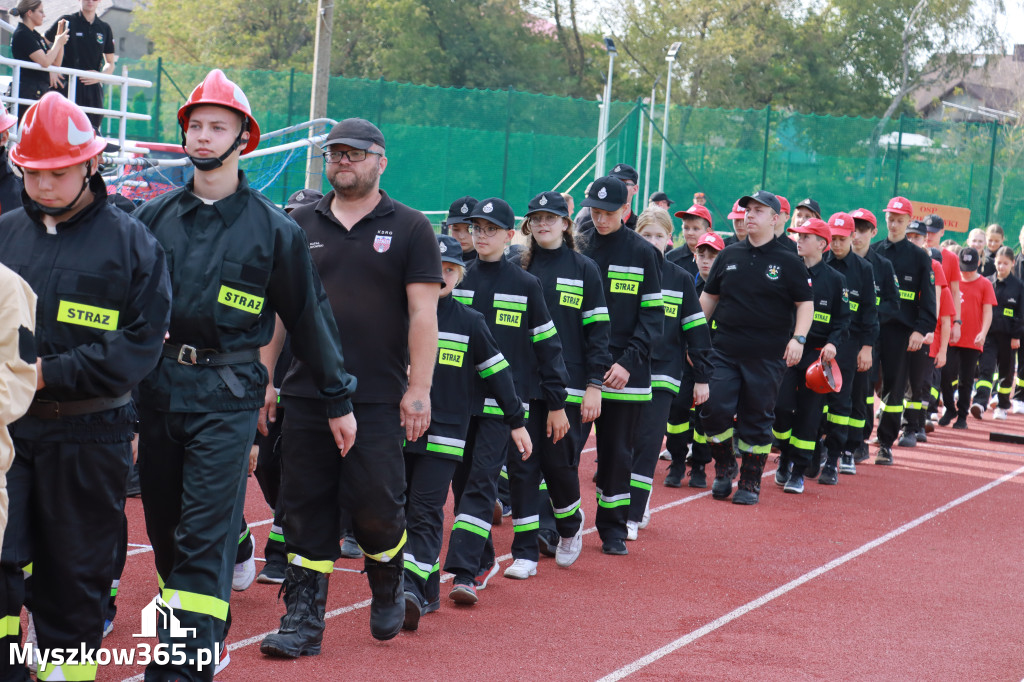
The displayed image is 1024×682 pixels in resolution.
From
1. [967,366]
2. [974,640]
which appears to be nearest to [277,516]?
[974,640]

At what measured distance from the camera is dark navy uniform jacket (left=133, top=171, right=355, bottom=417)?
453 centimetres

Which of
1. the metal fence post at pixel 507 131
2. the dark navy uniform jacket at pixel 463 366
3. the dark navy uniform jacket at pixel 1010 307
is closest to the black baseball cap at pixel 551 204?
the dark navy uniform jacket at pixel 463 366

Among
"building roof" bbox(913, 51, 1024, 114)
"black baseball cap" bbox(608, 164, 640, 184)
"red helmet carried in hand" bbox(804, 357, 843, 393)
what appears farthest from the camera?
"building roof" bbox(913, 51, 1024, 114)

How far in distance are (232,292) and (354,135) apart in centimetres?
109

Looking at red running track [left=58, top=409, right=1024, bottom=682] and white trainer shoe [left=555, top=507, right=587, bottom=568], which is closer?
red running track [left=58, top=409, right=1024, bottom=682]

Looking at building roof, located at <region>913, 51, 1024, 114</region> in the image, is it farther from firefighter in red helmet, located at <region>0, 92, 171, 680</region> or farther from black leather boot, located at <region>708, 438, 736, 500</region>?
firefighter in red helmet, located at <region>0, 92, 171, 680</region>

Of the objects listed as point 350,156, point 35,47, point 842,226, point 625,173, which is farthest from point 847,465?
point 35,47

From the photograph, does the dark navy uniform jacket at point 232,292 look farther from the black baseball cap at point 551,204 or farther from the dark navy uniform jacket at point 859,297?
the dark navy uniform jacket at point 859,297

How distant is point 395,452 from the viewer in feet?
17.6

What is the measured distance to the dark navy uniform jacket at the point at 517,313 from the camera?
6.85 metres

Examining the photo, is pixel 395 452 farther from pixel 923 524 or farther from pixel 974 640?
pixel 923 524

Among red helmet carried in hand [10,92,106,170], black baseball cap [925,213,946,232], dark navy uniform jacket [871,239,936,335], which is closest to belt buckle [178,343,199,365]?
red helmet carried in hand [10,92,106,170]

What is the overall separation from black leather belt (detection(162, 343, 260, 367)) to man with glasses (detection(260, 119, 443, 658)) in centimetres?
71

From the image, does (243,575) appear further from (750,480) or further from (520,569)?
(750,480)
